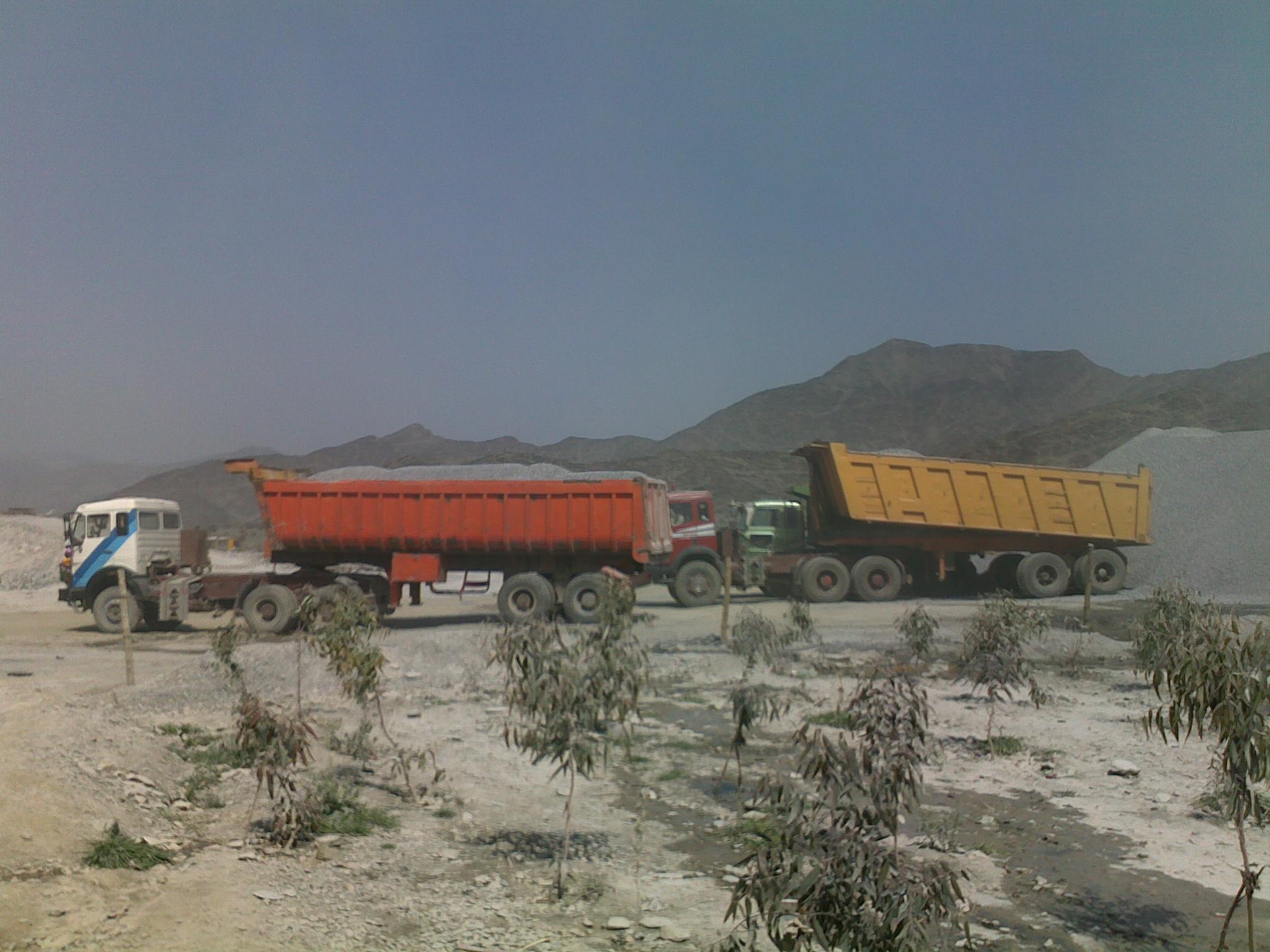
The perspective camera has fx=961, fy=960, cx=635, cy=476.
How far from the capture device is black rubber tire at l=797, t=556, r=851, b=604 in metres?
20.9

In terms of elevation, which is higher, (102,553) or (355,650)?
(102,553)

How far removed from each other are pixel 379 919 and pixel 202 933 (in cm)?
86

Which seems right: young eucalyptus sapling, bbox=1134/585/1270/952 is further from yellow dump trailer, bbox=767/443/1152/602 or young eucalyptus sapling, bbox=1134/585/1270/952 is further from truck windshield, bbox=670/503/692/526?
truck windshield, bbox=670/503/692/526

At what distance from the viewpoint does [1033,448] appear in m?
52.8

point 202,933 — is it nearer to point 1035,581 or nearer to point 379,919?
point 379,919

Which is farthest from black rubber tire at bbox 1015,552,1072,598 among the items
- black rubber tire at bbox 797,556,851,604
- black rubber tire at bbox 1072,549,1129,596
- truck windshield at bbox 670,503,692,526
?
truck windshield at bbox 670,503,692,526

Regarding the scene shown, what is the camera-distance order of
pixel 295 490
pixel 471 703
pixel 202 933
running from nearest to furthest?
pixel 202 933 < pixel 471 703 < pixel 295 490

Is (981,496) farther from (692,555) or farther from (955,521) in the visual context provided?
(692,555)

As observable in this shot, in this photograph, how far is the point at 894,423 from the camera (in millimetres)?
72562

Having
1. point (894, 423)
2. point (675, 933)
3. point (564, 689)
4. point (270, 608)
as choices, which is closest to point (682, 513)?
point (270, 608)

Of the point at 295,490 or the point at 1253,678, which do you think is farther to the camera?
the point at 295,490

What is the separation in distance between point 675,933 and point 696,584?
50.8ft

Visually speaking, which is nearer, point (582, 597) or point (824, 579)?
point (582, 597)

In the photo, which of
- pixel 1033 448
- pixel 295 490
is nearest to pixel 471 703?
pixel 295 490
